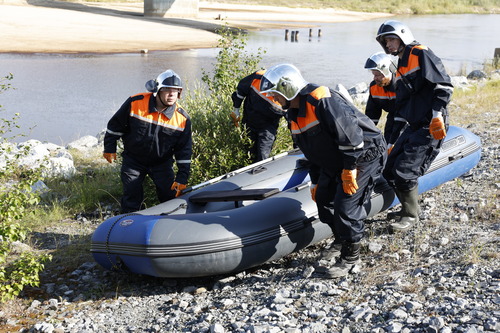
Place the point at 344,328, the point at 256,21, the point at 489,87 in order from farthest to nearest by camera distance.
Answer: the point at 256,21
the point at 489,87
the point at 344,328

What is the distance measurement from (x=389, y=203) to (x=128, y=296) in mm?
2272

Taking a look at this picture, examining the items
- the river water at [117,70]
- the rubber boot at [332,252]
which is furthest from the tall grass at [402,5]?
the rubber boot at [332,252]

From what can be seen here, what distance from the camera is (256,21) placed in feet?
104

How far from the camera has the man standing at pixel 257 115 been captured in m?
5.69

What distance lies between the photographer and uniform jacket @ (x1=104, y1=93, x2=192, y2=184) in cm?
480

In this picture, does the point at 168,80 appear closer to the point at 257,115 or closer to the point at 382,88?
the point at 257,115

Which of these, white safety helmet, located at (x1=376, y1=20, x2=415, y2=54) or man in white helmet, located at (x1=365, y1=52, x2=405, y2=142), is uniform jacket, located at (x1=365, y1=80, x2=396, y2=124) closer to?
man in white helmet, located at (x1=365, y1=52, x2=405, y2=142)

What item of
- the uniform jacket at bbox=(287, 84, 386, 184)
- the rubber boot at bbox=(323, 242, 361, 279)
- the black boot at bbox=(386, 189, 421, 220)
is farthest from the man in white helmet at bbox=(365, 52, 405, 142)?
the rubber boot at bbox=(323, 242, 361, 279)

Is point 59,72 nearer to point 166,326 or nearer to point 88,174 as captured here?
point 88,174

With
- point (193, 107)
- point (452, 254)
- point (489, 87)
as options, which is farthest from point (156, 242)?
point (489, 87)

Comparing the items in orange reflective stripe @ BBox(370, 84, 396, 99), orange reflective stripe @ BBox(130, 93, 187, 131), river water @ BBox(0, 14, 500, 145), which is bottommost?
river water @ BBox(0, 14, 500, 145)

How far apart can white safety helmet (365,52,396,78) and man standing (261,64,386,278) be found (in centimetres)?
116

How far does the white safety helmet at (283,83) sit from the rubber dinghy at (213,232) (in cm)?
98

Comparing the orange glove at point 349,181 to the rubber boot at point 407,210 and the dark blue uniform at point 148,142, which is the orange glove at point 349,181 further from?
the dark blue uniform at point 148,142
